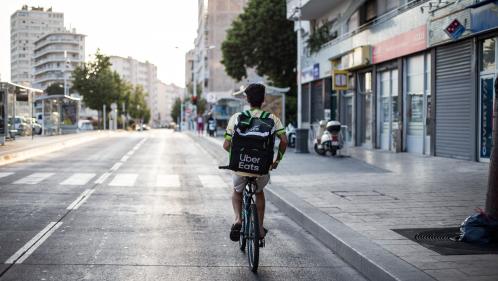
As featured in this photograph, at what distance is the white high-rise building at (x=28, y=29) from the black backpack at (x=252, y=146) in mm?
195806

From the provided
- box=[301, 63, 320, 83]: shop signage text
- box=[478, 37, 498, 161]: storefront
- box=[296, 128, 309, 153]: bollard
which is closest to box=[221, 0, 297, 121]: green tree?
box=[301, 63, 320, 83]: shop signage text

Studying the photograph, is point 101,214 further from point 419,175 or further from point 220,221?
point 419,175

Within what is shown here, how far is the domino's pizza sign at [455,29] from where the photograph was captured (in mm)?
17469

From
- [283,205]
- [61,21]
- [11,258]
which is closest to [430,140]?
[283,205]

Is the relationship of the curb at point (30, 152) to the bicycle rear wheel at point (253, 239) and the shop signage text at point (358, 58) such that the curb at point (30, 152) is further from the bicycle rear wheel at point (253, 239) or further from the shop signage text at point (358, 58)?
the bicycle rear wheel at point (253, 239)

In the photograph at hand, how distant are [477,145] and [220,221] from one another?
11.0 metres

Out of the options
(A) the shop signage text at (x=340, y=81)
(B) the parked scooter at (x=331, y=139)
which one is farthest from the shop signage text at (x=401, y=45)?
(B) the parked scooter at (x=331, y=139)

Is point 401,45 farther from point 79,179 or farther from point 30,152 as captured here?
point 30,152

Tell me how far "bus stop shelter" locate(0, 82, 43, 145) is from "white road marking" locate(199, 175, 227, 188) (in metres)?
14.3

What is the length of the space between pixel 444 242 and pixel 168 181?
8.50 m

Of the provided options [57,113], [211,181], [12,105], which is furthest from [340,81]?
[57,113]

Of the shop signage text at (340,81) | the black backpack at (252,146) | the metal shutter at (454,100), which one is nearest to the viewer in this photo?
the black backpack at (252,146)

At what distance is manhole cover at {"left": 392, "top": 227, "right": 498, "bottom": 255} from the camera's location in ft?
19.8

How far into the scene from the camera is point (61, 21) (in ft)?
640
